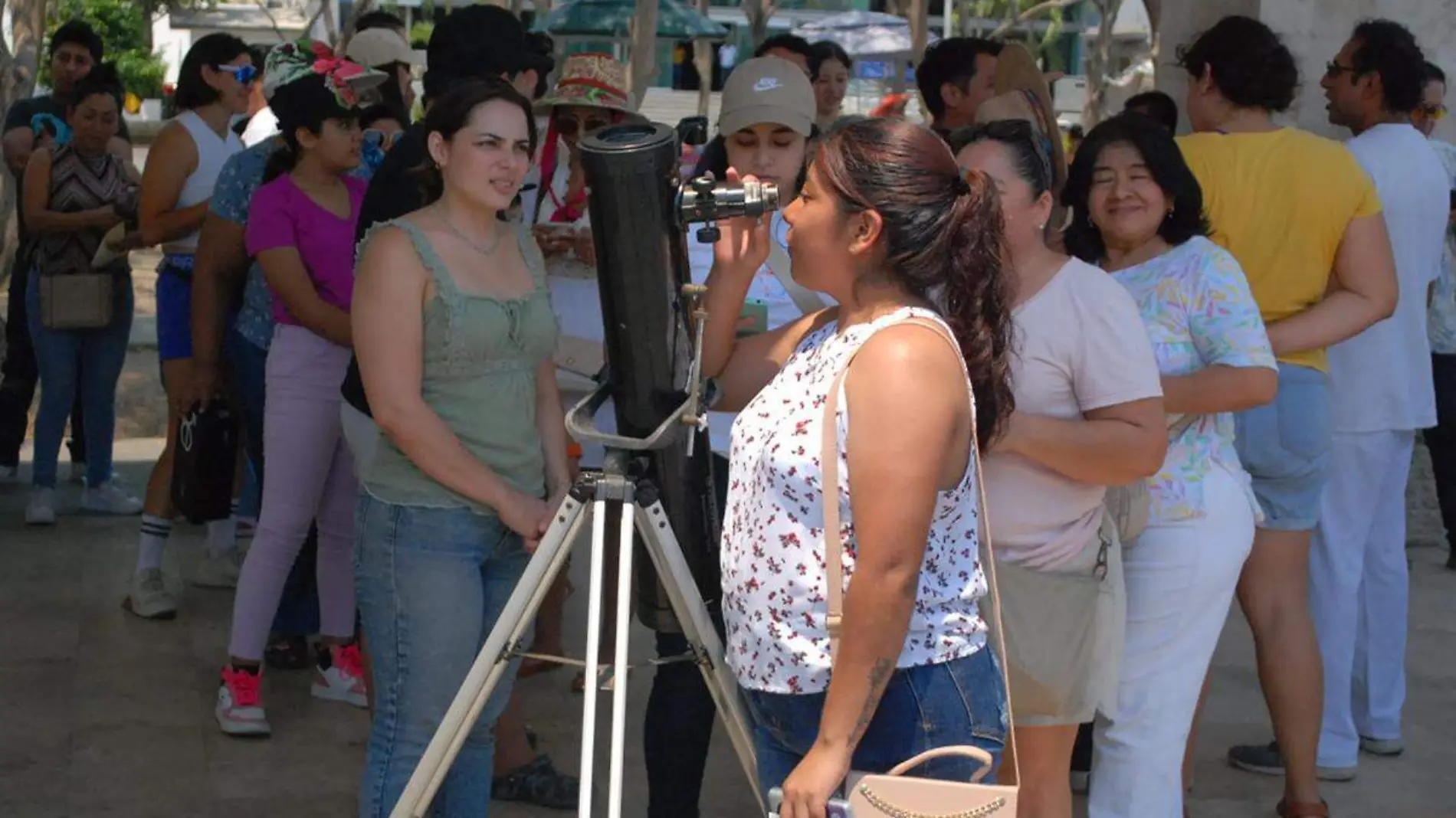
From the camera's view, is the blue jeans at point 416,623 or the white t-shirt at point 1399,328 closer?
the blue jeans at point 416,623

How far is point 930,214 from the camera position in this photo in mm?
2699

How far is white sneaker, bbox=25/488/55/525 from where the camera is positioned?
757 cm

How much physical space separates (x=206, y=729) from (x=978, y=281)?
3.31 m

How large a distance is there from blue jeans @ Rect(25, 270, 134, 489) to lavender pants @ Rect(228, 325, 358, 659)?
2683 mm

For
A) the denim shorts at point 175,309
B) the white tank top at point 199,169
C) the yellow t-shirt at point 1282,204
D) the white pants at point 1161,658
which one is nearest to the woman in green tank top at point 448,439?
the white pants at point 1161,658

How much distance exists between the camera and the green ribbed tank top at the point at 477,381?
12.1 feet

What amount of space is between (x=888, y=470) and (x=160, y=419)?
27.3 ft

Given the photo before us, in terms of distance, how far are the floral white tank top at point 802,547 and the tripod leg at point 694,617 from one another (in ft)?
0.81

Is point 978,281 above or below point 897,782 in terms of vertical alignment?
above

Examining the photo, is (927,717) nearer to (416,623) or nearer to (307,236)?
(416,623)

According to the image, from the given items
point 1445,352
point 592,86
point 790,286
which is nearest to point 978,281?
point 790,286

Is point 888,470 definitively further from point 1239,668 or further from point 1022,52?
point 1239,668

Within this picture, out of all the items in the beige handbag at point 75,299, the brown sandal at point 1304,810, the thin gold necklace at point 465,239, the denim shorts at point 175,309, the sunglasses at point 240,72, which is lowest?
the brown sandal at point 1304,810

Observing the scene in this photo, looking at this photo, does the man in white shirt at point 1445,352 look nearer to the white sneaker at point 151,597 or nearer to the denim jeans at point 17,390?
the white sneaker at point 151,597
